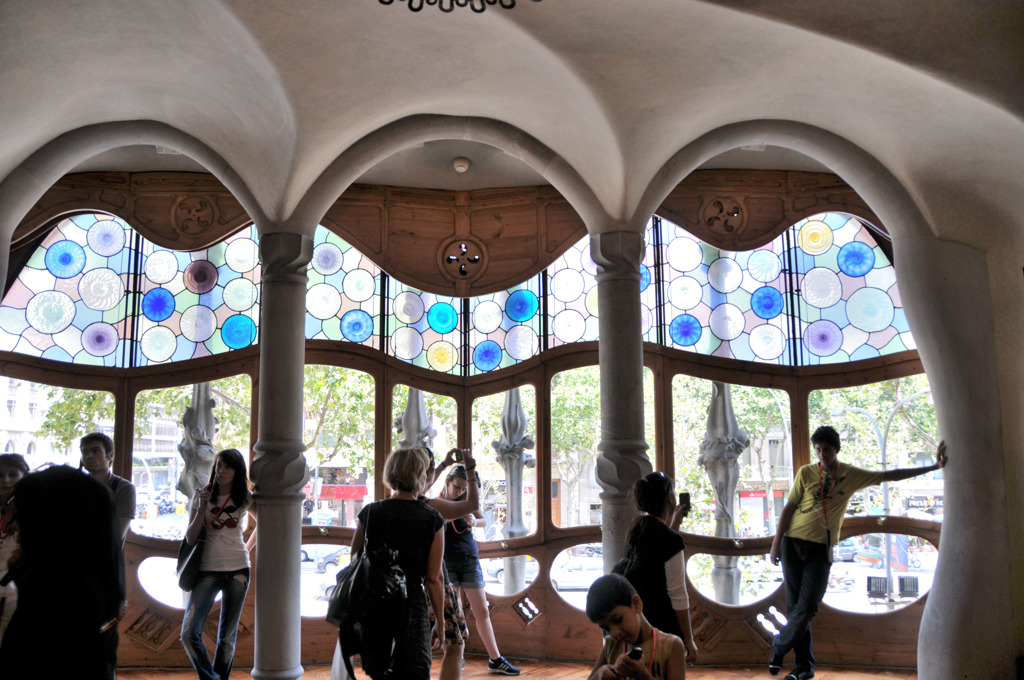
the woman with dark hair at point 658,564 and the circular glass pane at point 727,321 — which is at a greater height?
the circular glass pane at point 727,321

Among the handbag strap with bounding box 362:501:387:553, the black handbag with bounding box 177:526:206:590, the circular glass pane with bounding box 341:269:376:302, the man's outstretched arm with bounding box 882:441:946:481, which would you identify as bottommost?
the black handbag with bounding box 177:526:206:590

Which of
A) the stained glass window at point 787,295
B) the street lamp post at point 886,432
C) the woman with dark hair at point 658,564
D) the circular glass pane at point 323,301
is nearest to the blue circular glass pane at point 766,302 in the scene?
the stained glass window at point 787,295

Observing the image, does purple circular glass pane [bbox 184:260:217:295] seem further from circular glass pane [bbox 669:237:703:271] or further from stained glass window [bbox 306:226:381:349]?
circular glass pane [bbox 669:237:703:271]

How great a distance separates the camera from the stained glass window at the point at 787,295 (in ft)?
19.2

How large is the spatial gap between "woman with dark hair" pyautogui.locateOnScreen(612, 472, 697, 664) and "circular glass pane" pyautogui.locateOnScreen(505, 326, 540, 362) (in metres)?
3.00

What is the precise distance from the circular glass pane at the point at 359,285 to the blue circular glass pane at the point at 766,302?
2657mm

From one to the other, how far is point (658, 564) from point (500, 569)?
3070mm

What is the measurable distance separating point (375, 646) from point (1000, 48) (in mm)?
3779

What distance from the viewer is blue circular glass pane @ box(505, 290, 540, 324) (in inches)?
237

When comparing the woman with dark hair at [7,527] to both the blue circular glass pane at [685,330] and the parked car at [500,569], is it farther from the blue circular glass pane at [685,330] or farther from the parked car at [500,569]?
the blue circular glass pane at [685,330]

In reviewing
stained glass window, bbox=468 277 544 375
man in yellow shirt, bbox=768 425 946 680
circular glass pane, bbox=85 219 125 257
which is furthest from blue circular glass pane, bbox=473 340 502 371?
circular glass pane, bbox=85 219 125 257

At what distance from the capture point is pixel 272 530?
4.55 metres

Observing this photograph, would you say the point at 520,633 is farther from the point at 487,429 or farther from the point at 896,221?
the point at 896,221

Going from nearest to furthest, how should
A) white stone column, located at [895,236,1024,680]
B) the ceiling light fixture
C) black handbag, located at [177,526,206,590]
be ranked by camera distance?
the ceiling light fixture
black handbag, located at [177,526,206,590]
white stone column, located at [895,236,1024,680]
